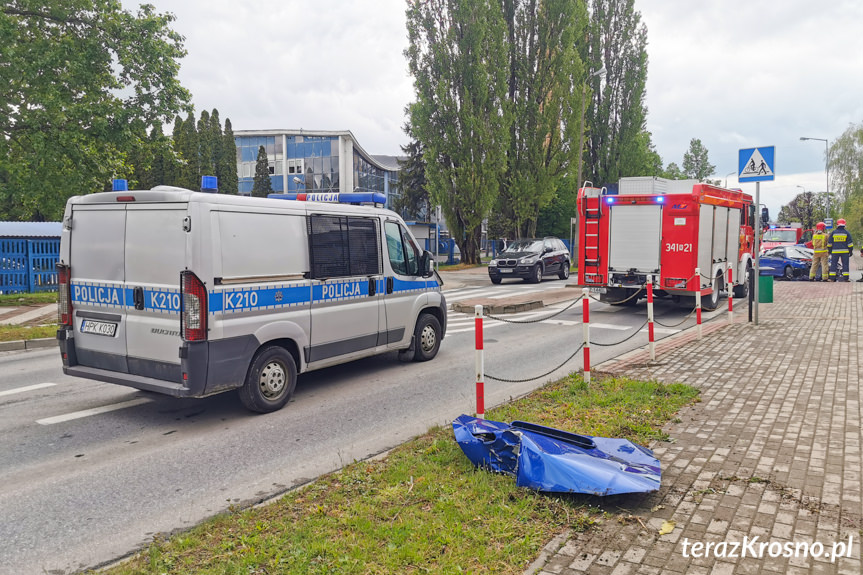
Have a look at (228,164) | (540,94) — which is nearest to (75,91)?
(540,94)

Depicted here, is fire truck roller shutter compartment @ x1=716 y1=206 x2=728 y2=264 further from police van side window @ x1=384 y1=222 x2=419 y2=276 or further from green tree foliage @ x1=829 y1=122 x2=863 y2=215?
green tree foliage @ x1=829 y1=122 x2=863 y2=215

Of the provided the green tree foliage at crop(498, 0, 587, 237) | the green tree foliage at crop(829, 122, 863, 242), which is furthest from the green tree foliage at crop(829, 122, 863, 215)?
the green tree foliage at crop(498, 0, 587, 237)

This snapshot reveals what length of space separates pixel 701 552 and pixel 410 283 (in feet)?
19.2

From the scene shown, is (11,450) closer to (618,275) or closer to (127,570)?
(127,570)

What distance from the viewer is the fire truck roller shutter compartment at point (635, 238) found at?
14008 mm

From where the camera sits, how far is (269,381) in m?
6.62

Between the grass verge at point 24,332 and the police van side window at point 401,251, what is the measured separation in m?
7.27

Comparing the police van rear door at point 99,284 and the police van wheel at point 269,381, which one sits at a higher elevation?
the police van rear door at point 99,284

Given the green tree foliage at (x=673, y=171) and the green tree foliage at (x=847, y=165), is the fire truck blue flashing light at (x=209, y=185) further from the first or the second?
the green tree foliage at (x=673, y=171)

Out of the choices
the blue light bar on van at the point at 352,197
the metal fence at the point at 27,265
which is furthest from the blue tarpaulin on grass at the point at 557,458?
the metal fence at the point at 27,265

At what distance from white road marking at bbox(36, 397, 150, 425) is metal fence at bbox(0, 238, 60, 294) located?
1349 centimetres

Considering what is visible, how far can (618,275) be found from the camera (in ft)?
48.1

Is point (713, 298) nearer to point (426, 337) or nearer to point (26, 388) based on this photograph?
point (426, 337)

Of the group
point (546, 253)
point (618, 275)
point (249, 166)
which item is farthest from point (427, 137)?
point (249, 166)
